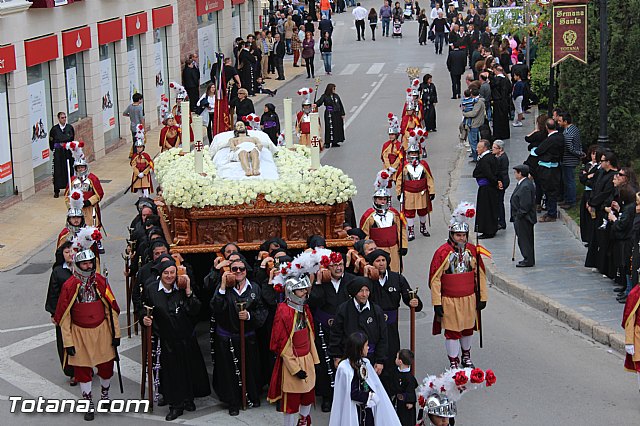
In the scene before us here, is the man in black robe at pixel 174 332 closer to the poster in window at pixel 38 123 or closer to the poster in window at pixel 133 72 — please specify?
the poster in window at pixel 38 123

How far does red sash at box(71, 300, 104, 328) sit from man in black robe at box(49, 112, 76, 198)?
1279 cm

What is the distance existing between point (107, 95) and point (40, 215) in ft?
25.8

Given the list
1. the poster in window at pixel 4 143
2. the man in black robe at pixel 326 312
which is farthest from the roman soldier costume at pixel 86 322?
the poster in window at pixel 4 143

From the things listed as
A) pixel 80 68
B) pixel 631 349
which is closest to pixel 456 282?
pixel 631 349

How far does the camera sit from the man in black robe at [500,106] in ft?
96.5

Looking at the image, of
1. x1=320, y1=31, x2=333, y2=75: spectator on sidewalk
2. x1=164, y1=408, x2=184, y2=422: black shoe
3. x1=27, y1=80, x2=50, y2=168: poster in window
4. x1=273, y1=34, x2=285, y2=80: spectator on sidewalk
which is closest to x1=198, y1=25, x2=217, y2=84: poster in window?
x1=273, y1=34, x2=285, y2=80: spectator on sidewalk

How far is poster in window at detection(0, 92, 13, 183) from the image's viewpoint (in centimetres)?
2514

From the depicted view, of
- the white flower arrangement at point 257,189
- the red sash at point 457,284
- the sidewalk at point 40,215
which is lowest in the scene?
the sidewalk at point 40,215

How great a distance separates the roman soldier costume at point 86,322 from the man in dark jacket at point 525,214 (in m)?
7.42

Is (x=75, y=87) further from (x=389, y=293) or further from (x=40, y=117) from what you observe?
(x=389, y=293)

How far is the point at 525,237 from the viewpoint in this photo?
62.0ft

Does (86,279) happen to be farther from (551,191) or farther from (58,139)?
(58,139)

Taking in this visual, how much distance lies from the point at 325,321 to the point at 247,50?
1088 inches

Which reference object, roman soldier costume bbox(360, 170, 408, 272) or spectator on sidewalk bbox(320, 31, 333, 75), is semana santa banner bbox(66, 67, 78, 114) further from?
spectator on sidewalk bbox(320, 31, 333, 75)
